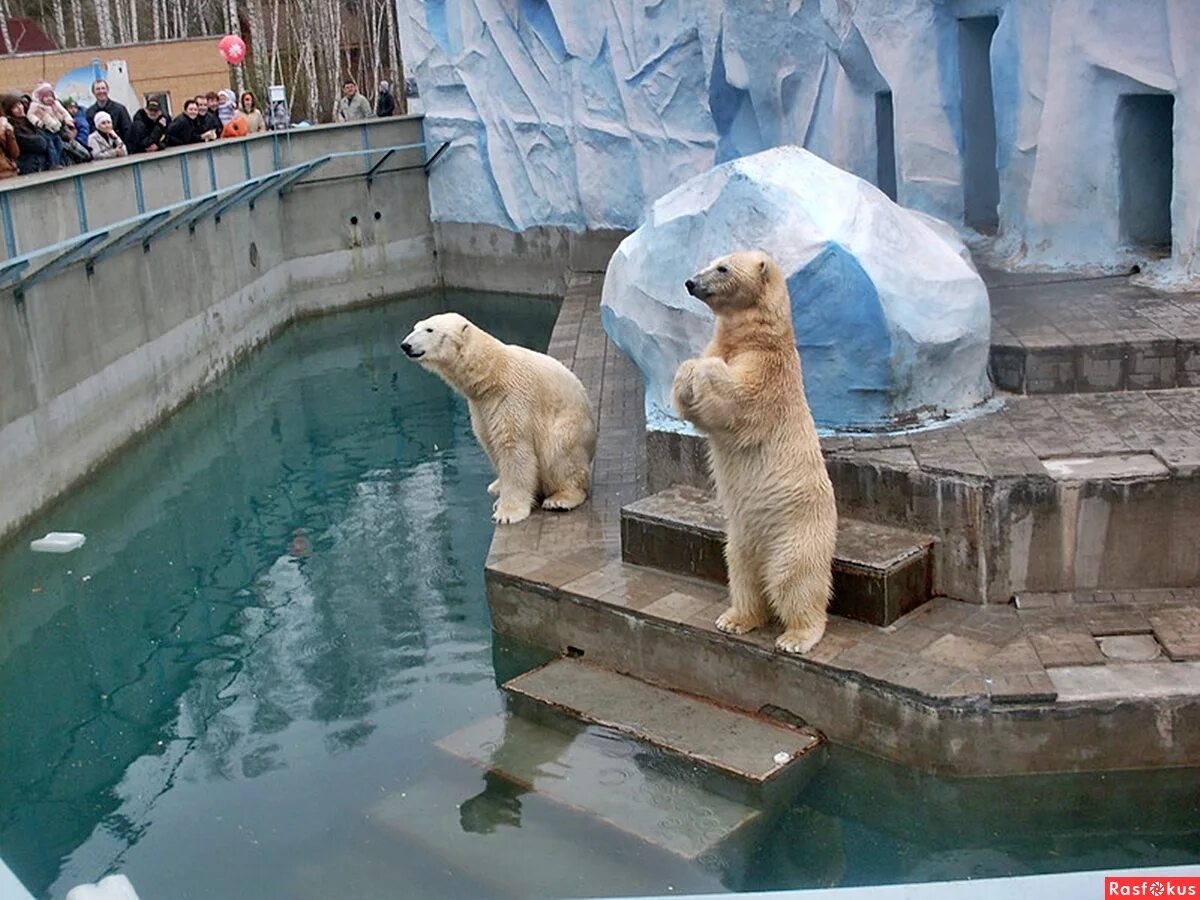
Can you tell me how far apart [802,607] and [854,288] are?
5.62ft

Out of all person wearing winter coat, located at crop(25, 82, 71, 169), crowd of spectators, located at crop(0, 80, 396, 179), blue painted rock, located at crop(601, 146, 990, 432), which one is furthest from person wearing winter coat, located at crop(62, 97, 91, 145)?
blue painted rock, located at crop(601, 146, 990, 432)

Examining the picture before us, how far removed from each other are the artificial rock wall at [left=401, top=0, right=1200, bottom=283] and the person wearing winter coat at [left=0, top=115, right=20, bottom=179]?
6.36 meters

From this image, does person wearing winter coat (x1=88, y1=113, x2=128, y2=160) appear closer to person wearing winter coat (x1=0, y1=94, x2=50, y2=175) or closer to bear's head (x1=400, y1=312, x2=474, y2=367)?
person wearing winter coat (x1=0, y1=94, x2=50, y2=175)

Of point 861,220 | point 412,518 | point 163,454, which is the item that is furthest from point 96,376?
point 861,220

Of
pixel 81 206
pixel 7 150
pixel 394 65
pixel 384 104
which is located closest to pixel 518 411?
pixel 81 206

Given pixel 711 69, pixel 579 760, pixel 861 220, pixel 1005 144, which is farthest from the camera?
pixel 711 69

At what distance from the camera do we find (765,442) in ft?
17.5

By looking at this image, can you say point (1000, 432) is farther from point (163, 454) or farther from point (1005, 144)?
point (163, 454)

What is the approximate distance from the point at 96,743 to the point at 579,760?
7.62 ft

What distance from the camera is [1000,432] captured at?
6.34m

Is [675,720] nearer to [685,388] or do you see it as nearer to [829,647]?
[829,647]

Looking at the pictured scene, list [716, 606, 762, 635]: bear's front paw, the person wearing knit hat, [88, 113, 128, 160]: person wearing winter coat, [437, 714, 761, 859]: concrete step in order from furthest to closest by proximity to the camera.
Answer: the person wearing knit hat → [88, 113, 128, 160]: person wearing winter coat → [716, 606, 762, 635]: bear's front paw → [437, 714, 761, 859]: concrete step

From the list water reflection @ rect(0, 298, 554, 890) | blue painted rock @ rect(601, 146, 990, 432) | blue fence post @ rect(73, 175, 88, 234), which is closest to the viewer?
water reflection @ rect(0, 298, 554, 890)

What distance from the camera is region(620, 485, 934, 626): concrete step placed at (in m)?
5.65
